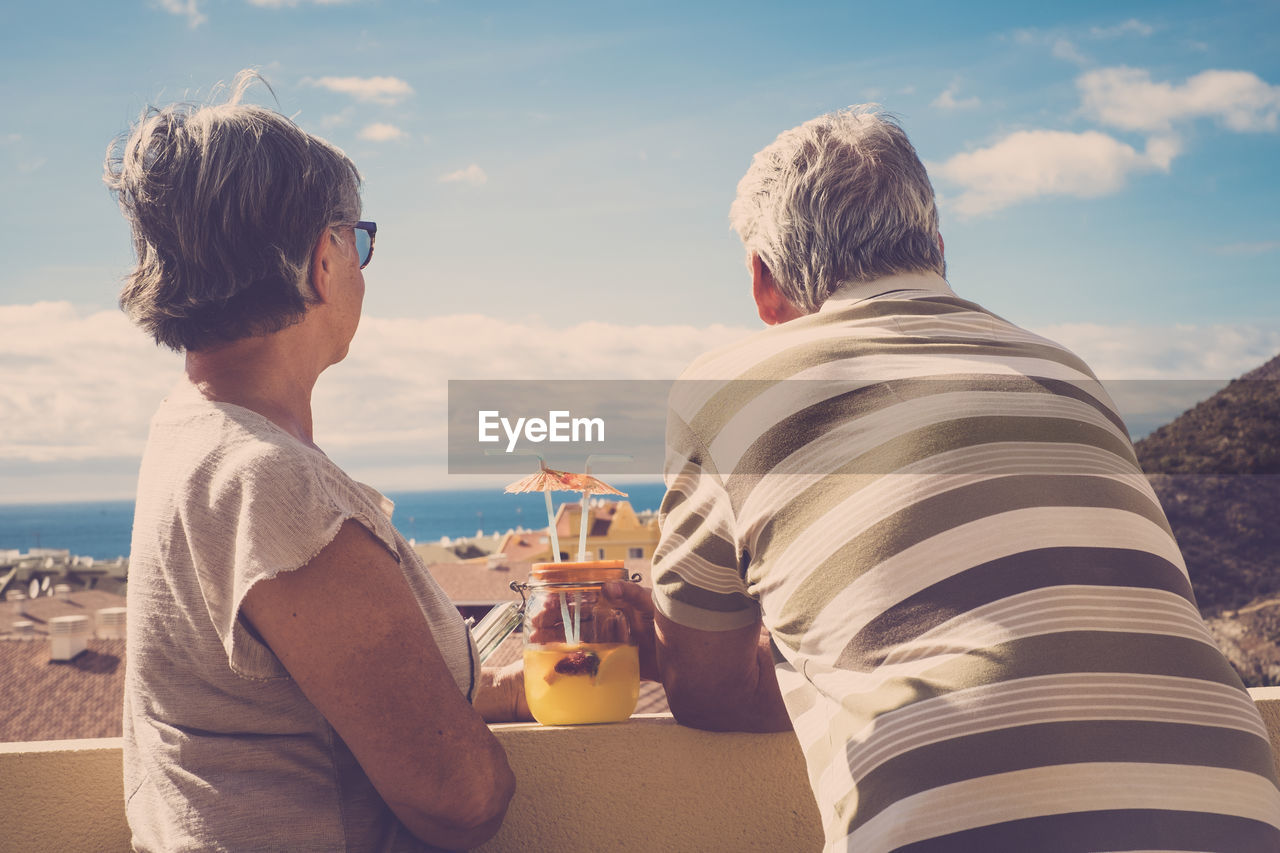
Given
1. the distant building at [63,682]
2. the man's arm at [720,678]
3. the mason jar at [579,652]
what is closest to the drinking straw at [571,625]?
the mason jar at [579,652]

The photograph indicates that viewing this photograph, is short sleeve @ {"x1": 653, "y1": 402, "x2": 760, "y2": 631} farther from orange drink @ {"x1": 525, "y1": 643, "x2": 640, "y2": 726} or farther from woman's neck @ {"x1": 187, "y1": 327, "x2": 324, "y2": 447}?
woman's neck @ {"x1": 187, "y1": 327, "x2": 324, "y2": 447}

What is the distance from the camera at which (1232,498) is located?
28.9m

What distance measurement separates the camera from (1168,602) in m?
1.13

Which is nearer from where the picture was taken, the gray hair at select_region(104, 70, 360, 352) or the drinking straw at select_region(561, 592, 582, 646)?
the gray hair at select_region(104, 70, 360, 352)

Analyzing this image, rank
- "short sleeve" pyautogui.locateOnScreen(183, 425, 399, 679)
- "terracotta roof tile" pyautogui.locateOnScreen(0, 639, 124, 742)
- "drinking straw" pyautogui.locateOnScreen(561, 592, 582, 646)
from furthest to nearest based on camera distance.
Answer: "terracotta roof tile" pyautogui.locateOnScreen(0, 639, 124, 742) → "drinking straw" pyautogui.locateOnScreen(561, 592, 582, 646) → "short sleeve" pyautogui.locateOnScreen(183, 425, 399, 679)

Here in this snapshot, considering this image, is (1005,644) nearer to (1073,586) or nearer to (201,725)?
(1073,586)

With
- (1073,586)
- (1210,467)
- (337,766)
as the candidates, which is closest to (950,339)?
(1073,586)

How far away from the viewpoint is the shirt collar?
4.75 ft

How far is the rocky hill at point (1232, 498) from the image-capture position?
80.7 feet

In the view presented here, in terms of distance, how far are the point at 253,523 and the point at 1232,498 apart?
107 ft

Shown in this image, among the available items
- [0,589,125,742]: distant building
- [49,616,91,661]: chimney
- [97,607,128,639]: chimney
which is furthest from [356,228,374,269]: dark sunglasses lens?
[97,607,128,639]: chimney

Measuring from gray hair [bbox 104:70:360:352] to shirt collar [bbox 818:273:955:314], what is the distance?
0.75m

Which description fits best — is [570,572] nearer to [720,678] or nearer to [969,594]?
[720,678]

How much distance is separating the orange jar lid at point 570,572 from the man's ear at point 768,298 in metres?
0.47
